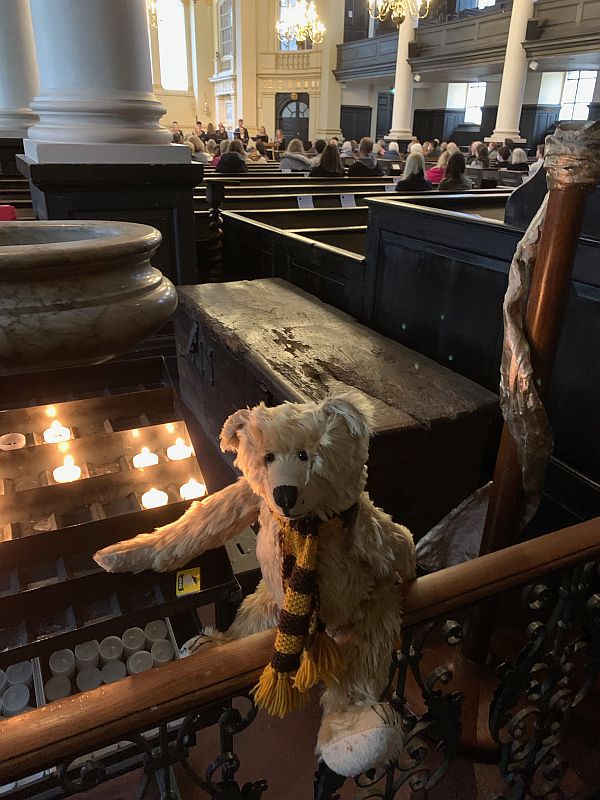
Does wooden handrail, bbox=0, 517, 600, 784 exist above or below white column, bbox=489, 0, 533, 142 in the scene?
below

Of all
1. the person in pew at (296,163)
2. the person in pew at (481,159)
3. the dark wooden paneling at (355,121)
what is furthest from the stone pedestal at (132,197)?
the dark wooden paneling at (355,121)

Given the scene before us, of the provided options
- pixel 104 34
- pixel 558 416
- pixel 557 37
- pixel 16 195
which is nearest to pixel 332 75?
pixel 557 37

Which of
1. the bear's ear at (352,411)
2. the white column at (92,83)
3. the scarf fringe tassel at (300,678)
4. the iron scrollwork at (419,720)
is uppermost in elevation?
the white column at (92,83)

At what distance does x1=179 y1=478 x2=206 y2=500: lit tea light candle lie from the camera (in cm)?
220

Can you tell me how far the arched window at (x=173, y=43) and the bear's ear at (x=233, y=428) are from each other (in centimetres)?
2446

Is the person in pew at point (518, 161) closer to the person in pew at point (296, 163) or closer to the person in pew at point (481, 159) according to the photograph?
the person in pew at point (481, 159)

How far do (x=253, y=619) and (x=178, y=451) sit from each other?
128 centimetres

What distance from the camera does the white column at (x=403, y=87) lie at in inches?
582

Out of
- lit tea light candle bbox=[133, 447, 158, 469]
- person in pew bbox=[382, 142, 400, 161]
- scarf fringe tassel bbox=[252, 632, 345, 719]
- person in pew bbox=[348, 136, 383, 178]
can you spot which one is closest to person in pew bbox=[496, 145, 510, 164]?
person in pew bbox=[382, 142, 400, 161]

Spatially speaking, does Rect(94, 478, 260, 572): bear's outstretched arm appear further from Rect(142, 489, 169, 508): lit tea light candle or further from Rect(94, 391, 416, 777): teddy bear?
Rect(142, 489, 169, 508): lit tea light candle

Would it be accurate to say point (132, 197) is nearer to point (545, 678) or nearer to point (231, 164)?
point (545, 678)

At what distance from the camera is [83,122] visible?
3270 mm

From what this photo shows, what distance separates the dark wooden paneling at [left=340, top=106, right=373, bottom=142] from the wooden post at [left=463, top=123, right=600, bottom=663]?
65.2ft

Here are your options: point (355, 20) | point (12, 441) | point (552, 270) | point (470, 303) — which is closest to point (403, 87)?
point (355, 20)
